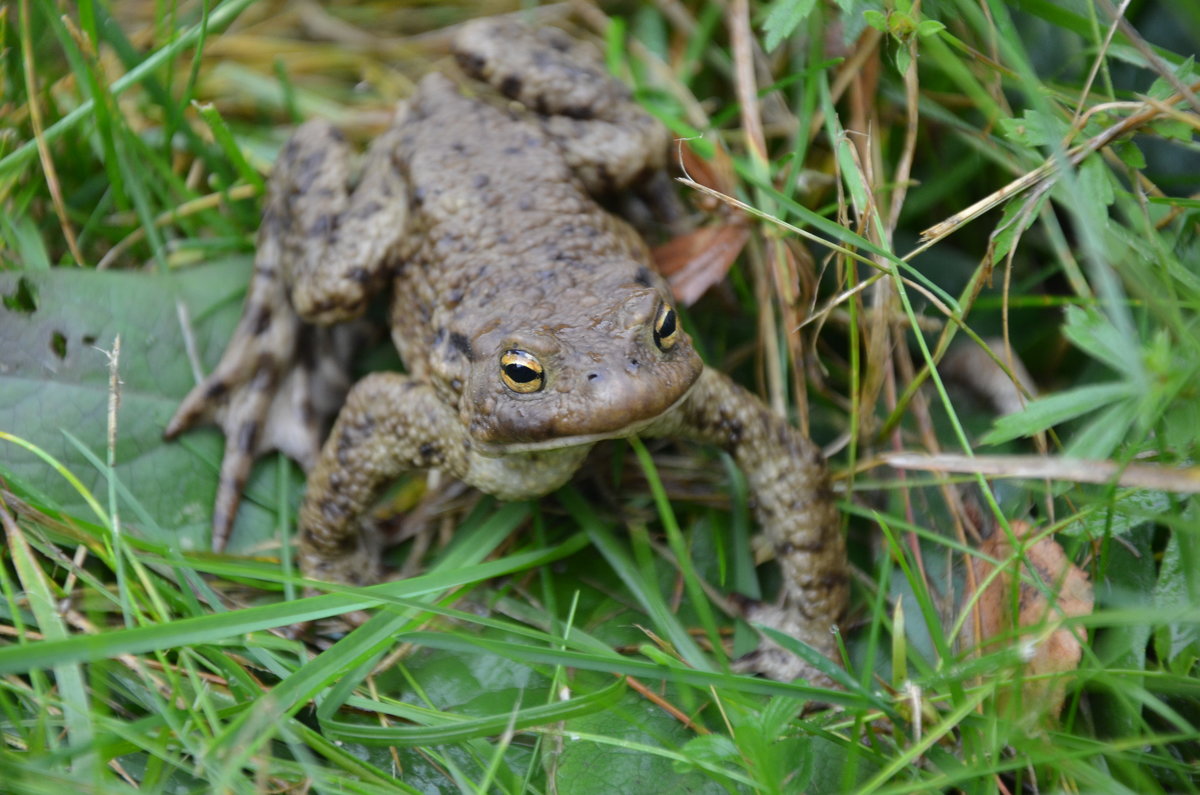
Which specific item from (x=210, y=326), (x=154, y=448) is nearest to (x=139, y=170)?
(x=210, y=326)

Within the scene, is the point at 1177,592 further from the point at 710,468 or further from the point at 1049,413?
the point at 710,468

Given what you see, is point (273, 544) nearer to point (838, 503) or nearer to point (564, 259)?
point (564, 259)

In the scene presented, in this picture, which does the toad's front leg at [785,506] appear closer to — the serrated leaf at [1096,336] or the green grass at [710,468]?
the green grass at [710,468]

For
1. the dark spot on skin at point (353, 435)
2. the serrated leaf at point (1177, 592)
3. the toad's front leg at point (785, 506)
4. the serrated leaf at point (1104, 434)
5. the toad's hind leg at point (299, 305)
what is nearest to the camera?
the serrated leaf at point (1104, 434)

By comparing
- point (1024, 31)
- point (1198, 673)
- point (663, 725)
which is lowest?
point (663, 725)

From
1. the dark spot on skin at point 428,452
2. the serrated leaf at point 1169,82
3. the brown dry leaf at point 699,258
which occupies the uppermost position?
the serrated leaf at point 1169,82

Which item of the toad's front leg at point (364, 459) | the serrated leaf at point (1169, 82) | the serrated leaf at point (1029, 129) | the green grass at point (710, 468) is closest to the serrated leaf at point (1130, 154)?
the green grass at point (710, 468)

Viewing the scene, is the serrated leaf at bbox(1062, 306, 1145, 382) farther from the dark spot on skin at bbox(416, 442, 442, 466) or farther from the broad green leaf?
the dark spot on skin at bbox(416, 442, 442, 466)
